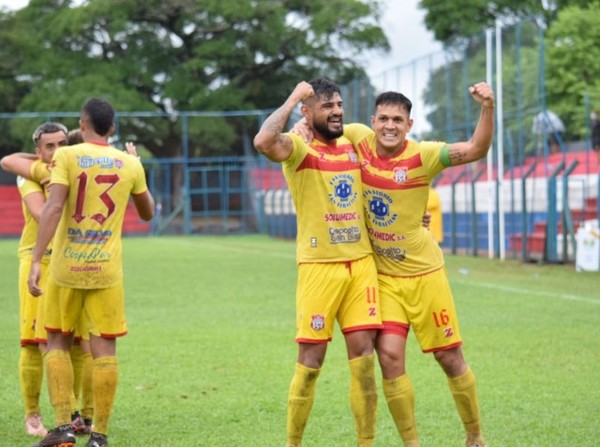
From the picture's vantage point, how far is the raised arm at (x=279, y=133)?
7055 mm

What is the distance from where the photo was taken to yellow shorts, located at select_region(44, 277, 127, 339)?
7895mm

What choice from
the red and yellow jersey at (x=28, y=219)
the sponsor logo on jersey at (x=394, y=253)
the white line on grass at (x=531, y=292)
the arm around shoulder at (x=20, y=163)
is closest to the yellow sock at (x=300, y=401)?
the sponsor logo on jersey at (x=394, y=253)

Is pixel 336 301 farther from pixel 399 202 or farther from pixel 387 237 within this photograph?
pixel 399 202

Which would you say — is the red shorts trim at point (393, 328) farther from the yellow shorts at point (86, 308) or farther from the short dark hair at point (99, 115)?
the short dark hair at point (99, 115)

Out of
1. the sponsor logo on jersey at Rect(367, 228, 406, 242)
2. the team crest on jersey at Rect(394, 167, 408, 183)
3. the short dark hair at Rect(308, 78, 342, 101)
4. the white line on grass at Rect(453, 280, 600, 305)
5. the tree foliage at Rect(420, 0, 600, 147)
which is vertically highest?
the tree foliage at Rect(420, 0, 600, 147)

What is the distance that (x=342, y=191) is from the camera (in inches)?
288

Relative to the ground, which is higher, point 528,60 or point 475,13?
point 475,13

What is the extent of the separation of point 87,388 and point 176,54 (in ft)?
170

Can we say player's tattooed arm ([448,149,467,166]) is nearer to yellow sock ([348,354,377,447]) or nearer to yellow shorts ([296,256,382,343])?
yellow shorts ([296,256,382,343])

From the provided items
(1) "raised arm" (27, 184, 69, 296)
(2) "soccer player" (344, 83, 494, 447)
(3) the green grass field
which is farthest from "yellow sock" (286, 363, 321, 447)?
(1) "raised arm" (27, 184, 69, 296)

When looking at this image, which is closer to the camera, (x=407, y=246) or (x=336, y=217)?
(x=336, y=217)

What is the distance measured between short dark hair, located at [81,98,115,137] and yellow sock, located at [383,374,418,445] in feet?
7.73

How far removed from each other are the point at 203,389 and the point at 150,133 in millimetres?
45851

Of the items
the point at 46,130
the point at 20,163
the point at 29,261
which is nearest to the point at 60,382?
the point at 29,261
